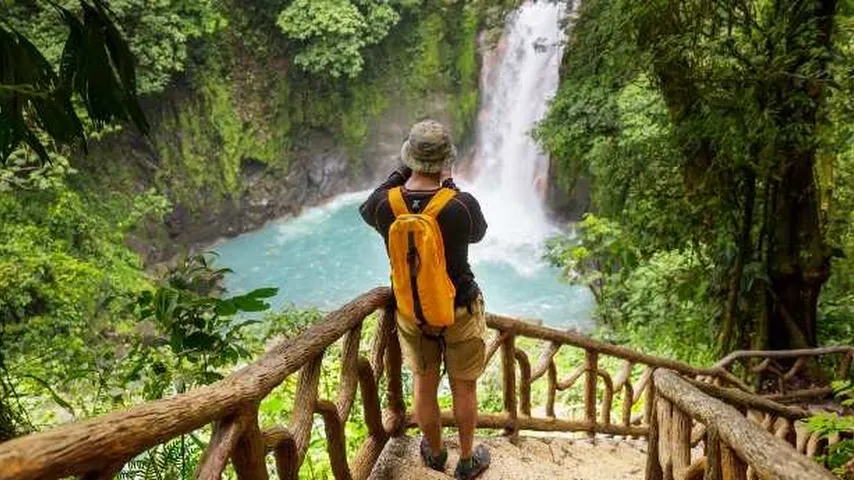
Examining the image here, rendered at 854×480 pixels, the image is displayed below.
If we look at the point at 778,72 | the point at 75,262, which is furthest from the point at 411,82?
the point at 778,72

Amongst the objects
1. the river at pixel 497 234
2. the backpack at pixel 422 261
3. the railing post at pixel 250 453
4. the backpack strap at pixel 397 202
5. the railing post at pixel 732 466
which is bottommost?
the river at pixel 497 234

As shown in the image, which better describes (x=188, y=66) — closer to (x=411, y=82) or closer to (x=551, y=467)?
(x=411, y=82)

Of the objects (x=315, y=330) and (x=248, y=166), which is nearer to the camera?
(x=315, y=330)

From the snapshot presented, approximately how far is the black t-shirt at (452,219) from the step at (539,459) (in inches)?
34.4

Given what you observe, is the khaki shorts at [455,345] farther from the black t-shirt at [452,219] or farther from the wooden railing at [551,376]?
the wooden railing at [551,376]

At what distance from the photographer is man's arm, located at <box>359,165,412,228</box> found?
8.90 ft

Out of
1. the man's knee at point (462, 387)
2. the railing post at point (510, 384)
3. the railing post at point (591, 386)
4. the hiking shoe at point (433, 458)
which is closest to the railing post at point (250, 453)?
the man's knee at point (462, 387)

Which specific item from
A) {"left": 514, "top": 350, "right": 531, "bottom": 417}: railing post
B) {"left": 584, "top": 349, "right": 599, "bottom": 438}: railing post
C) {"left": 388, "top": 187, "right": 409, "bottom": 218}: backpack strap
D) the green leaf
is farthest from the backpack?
{"left": 584, "top": 349, "right": 599, "bottom": 438}: railing post

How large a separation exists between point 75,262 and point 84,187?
647cm

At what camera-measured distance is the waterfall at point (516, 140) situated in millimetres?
17312

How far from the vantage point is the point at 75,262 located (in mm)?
9180

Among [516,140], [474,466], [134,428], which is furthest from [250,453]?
[516,140]

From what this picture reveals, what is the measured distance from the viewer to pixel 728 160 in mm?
5414

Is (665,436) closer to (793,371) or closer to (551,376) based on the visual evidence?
(551,376)
